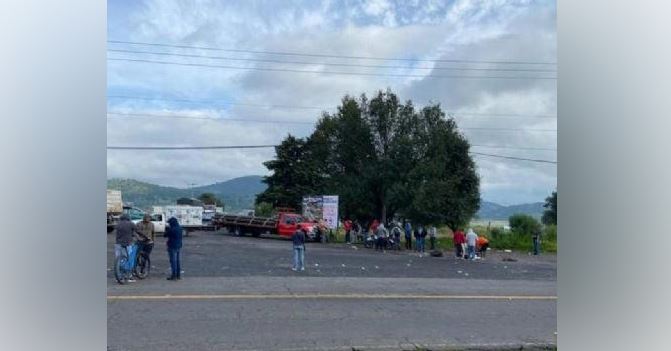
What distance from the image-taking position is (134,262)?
861 centimetres

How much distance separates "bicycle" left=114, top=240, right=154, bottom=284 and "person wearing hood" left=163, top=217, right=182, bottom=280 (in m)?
0.36

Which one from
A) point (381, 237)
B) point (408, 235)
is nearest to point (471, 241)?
point (408, 235)

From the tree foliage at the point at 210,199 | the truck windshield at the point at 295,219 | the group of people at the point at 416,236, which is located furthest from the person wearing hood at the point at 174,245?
the truck windshield at the point at 295,219

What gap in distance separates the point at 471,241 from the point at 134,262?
21.6 ft

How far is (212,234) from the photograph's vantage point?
12977 mm

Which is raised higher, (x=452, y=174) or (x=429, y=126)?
(x=429, y=126)

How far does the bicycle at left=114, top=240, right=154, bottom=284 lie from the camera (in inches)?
323

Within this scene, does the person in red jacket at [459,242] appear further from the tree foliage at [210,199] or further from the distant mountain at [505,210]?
the tree foliage at [210,199]

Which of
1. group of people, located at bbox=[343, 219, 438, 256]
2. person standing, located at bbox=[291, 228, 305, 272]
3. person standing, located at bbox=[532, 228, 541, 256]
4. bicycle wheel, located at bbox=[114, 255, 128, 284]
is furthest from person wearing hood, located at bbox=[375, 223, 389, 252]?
bicycle wheel, located at bbox=[114, 255, 128, 284]

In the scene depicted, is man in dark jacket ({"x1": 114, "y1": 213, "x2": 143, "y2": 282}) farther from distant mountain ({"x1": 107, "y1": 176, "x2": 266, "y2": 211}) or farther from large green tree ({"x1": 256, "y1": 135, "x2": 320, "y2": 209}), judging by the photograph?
large green tree ({"x1": 256, "y1": 135, "x2": 320, "y2": 209})

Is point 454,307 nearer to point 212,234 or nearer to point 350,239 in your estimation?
point 350,239
